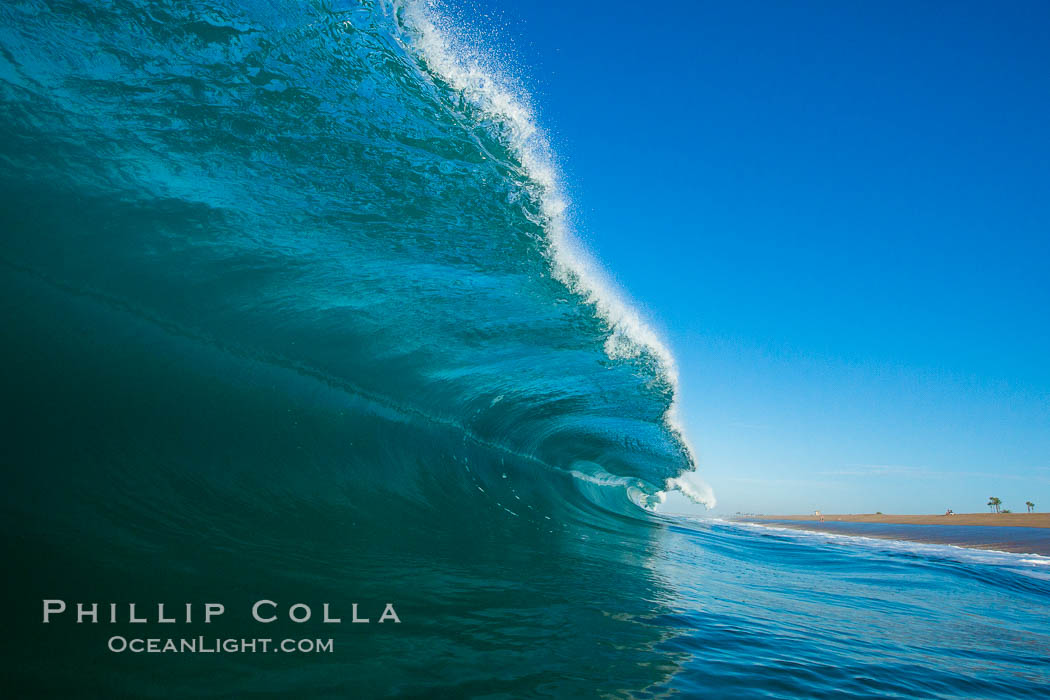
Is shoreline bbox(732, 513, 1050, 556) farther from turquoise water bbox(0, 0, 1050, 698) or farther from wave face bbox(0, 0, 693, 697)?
wave face bbox(0, 0, 693, 697)

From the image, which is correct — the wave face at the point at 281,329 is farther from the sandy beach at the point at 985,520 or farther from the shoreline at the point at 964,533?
the sandy beach at the point at 985,520

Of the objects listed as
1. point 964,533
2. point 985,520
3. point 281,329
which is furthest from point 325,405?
point 985,520

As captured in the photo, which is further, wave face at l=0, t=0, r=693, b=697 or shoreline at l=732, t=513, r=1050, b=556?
shoreline at l=732, t=513, r=1050, b=556

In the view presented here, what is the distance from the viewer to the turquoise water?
7.14 feet

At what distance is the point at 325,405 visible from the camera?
8.27 meters

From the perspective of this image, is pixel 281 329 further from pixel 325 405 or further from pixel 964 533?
pixel 964 533

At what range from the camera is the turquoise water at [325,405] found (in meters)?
2.18

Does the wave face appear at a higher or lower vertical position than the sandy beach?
higher

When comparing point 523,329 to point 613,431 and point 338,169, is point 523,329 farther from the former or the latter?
point 613,431

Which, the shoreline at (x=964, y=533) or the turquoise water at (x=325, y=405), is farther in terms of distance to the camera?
the shoreline at (x=964, y=533)

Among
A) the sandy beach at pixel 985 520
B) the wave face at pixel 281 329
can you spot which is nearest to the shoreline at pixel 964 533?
the sandy beach at pixel 985 520

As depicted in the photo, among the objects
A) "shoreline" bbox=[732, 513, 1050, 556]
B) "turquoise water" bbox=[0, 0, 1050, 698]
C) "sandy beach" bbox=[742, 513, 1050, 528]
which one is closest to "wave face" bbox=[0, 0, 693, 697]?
"turquoise water" bbox=[0, 0, 1050, 698]

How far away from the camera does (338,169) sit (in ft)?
17.6

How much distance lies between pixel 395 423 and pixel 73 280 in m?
5.08
